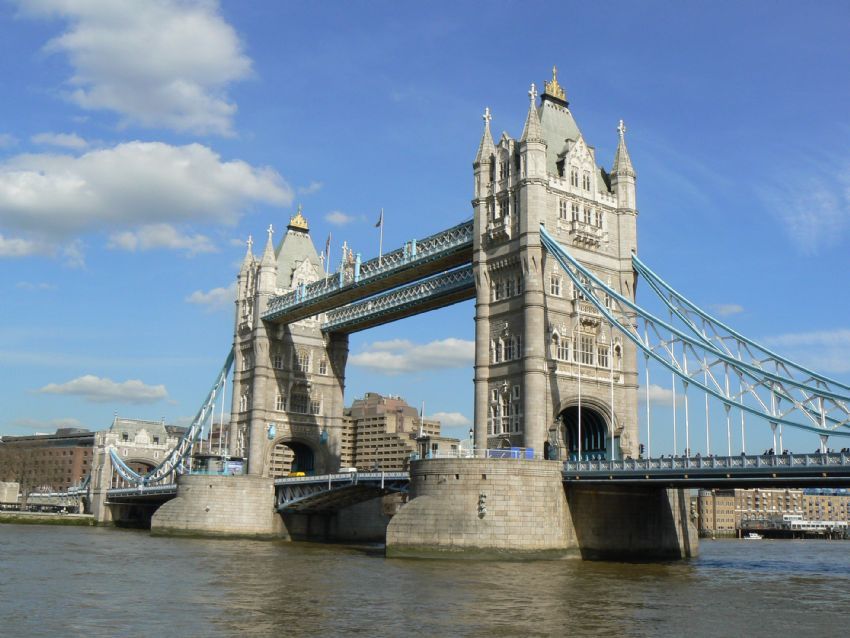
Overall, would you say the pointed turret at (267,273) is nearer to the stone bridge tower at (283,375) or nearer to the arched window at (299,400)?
the stone bridge tower at (283,375)

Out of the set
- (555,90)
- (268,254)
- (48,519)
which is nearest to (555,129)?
(555,90)

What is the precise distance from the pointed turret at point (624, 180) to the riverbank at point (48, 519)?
266ft

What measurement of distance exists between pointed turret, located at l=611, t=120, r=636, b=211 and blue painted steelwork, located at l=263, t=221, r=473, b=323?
35.7 feet

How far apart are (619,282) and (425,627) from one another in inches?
1636

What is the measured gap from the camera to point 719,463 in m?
48.7

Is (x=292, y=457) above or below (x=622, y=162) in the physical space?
below

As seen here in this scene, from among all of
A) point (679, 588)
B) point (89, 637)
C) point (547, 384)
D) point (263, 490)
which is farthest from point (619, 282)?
point (89, 637)

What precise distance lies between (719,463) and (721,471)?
70 centimetres

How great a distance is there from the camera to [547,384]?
61719mm

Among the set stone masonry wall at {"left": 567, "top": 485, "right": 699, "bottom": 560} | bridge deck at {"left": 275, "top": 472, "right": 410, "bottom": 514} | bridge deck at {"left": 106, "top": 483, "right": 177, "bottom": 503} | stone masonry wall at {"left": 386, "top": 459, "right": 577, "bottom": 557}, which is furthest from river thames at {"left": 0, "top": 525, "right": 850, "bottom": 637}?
bridge deck at {"left": 106, "top": 483, "right": 177, "bottom": 503}

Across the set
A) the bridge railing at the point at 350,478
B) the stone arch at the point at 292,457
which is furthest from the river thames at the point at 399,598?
the stone arch at the point at 292,457

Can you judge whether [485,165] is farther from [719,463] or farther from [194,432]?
[194,432]

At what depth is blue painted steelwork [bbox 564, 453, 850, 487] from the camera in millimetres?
44344

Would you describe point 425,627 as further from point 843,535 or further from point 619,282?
point 843,535
